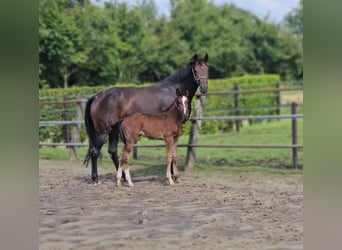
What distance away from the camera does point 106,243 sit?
8.30 ft

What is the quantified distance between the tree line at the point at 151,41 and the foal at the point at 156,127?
5484 mm

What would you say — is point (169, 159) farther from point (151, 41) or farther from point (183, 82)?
point (151, 41)

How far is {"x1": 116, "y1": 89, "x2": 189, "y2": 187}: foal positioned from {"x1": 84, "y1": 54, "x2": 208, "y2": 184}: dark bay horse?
0.22 m

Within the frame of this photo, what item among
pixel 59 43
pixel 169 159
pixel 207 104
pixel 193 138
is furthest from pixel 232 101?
pixel 169 159

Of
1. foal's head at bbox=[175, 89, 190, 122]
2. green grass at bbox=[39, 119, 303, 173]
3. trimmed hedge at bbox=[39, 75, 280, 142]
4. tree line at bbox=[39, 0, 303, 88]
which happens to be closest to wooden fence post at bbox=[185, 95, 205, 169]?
green grass at bbox=[39, 119, 303, 173]

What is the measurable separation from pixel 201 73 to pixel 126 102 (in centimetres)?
87

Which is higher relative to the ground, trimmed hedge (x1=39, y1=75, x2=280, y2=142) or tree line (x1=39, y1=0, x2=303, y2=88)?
tree line (x1=39, y1=0, x2=303, y2=88)

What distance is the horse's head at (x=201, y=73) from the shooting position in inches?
204

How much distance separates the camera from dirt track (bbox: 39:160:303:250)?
2.55 m

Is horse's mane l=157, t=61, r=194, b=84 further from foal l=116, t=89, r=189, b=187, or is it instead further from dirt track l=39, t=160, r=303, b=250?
dirt track l=39, t=160, r=303, b=250

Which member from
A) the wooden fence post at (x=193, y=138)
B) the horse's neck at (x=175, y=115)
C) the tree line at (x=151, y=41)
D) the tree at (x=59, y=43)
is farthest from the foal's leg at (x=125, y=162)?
the tree at (x=59, y=43)

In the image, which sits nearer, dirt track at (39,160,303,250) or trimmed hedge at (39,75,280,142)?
dirt track at (39,160,303,250)
